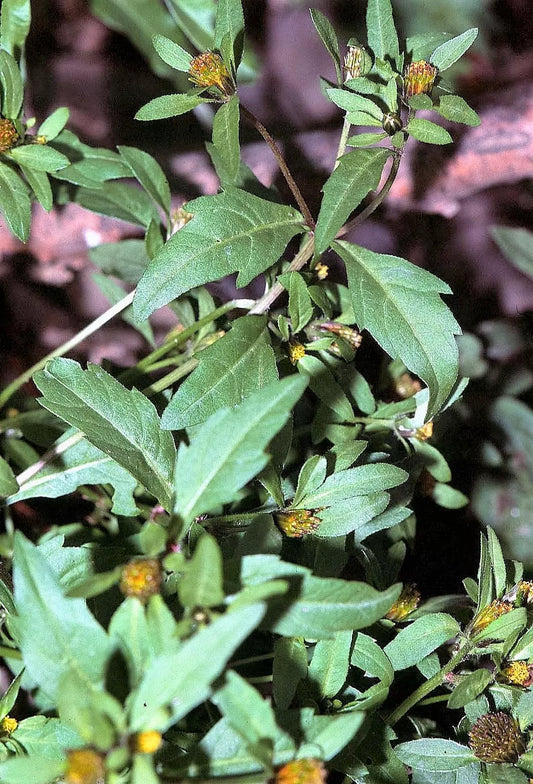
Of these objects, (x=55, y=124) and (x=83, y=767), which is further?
(x=55, y=124)

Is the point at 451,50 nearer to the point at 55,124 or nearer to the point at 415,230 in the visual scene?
Answer: the point at 55,124

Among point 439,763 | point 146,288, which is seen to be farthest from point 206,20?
point 439,763

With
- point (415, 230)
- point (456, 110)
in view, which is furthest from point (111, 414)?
point (415, 230)

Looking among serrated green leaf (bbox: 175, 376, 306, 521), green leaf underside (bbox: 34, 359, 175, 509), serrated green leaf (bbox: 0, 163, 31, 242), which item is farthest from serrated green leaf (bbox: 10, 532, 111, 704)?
serrated green leaf (bbox: 0, 163, 31, 242)

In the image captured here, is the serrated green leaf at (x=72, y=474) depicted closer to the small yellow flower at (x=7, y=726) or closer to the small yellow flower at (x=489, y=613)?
the small yellow flower at (x=7, y=726)

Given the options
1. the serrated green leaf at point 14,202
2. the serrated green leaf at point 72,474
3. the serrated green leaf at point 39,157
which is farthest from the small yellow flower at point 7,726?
the serrated green leaf at point 39,157
